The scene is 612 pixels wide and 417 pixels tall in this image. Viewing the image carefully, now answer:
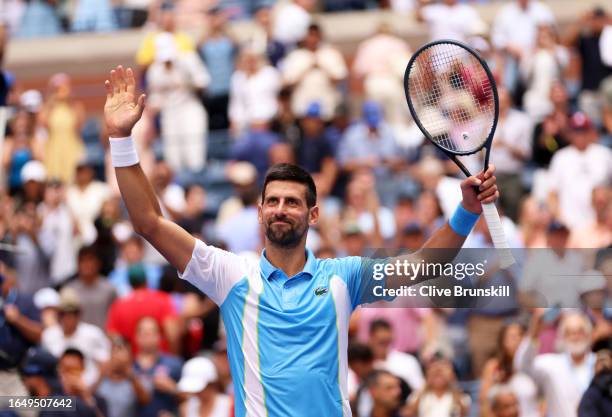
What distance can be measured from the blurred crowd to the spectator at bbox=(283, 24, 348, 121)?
2 cm

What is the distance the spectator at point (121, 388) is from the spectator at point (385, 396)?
5.25 ft

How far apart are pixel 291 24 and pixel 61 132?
2.57 meters

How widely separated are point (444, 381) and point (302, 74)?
18.9 ft

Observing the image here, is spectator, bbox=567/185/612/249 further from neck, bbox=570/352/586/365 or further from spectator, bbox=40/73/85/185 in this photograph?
spectator, bbox=40/73/85/185

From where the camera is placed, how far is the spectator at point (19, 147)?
51.1ft

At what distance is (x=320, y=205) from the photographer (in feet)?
46.9

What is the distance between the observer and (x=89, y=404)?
34.1 ft

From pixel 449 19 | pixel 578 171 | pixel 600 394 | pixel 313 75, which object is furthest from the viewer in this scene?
pixel 449 19

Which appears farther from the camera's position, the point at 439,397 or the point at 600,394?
the point at 439,397

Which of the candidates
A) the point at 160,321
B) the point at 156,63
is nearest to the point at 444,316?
the point at 160,321

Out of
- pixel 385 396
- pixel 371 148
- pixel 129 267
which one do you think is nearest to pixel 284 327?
pixel 385 396

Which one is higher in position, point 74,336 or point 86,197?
point 86,197

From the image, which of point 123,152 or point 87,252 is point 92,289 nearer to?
point 87,252

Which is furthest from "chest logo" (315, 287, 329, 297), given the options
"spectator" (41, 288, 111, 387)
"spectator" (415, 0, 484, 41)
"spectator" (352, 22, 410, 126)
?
"spectator" (415, 0, 484, 41)
